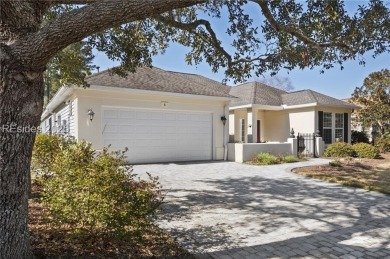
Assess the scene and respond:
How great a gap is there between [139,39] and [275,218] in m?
5.77

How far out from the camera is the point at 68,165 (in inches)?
158

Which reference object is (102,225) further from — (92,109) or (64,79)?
(92,109)

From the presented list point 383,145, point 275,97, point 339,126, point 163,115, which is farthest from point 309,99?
point 163,115

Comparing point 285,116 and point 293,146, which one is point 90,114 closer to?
point 293,146

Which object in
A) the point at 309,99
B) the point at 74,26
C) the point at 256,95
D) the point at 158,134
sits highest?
the point at 256,95

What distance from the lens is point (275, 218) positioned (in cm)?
557

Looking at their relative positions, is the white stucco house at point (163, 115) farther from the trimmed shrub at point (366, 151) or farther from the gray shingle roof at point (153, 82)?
the trimmed shrub at point (366, 151)

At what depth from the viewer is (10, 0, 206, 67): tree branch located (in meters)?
2.66

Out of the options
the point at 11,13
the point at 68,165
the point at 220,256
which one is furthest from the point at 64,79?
the point at 220,256

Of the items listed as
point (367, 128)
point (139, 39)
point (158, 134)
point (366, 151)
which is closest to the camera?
point (139, 39)

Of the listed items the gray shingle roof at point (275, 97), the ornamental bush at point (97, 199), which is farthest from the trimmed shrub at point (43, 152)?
the gray shingle roof at point (275, 97)

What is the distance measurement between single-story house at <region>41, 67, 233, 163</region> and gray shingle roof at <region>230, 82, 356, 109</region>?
4.32 metres

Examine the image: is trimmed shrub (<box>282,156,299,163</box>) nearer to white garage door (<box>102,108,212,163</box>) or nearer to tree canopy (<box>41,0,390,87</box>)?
white garage door (<box>102,108,212,163</box>)

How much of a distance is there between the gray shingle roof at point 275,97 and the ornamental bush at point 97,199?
1537 centimetres
